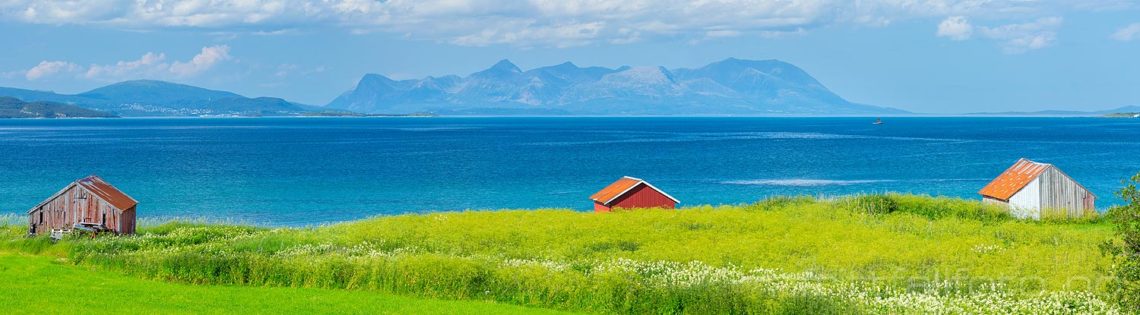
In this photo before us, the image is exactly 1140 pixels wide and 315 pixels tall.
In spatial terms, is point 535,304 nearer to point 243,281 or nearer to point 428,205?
point 243,281

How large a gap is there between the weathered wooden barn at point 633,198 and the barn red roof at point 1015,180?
1841cm

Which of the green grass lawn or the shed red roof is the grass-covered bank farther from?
the shed red roof

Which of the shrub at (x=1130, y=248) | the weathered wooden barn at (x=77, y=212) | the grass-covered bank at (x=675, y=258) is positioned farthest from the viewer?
the weathered wooden barn at (x=77, y=212)

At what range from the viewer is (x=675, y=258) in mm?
38031

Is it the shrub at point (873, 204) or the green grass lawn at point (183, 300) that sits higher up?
the shrub at point (873, 204)

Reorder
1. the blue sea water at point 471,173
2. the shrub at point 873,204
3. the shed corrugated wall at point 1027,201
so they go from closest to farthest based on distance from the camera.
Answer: the shrub at point 873,204
the shed corrugated wall at point 1027,201
the blue sea water at point 471,173

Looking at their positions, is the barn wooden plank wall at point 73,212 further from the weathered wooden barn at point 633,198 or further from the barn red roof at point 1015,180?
the barn red roof at point 1015,180

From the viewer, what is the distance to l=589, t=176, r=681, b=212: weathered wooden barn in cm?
5559

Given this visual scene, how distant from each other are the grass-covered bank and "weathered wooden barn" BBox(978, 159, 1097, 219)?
1276mm

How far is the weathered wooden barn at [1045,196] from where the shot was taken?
54.4m

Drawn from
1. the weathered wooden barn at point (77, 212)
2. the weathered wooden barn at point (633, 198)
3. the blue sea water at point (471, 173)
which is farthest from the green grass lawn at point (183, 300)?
the blue sea water at point (471, 173)

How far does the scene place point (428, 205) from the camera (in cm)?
8094

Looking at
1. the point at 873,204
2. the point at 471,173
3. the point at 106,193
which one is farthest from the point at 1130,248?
the point at 471,173

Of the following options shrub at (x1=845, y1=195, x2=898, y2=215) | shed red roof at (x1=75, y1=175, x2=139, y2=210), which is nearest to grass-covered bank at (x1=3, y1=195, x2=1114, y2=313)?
shrub at (x1=845, y1=195, x2=898, y2=215)
